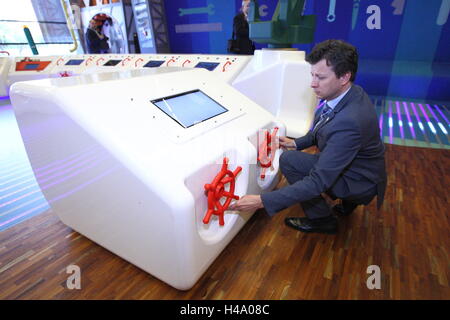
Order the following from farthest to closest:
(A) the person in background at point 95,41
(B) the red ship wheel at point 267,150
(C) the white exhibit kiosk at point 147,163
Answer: (A) the person in background at point 95,41, (B) the red ship wheel at point 267,150, (C) the white exhibit kiosk at point 147,163

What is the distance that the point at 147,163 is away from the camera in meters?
0.83

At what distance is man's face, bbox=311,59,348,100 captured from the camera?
40.5 inches

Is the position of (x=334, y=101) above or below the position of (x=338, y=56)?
below

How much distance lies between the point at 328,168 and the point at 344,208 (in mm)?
587

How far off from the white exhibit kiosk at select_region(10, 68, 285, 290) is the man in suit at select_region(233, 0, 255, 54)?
8.70 ft

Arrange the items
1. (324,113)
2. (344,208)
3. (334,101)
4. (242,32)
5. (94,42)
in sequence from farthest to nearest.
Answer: (94,42) < (242,32) < (344,208) < (324,113) < (334,101)

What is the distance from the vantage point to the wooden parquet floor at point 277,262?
1048 millimetres

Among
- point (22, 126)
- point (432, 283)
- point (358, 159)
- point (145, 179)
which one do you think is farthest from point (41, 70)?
point (432, 283)

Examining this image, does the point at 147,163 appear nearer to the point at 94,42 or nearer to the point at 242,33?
the point at 242,33

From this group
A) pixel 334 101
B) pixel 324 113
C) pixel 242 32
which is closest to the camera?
pixel 334 101

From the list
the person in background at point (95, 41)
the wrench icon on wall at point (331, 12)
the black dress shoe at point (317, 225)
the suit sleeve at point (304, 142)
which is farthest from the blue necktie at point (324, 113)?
the person in background at point (95, 41)

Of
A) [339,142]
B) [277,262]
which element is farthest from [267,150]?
[277,262]

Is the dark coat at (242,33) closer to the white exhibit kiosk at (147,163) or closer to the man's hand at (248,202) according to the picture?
the white exhibit kiosk at (147,163)

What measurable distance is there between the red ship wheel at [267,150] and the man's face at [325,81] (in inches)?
13.9
